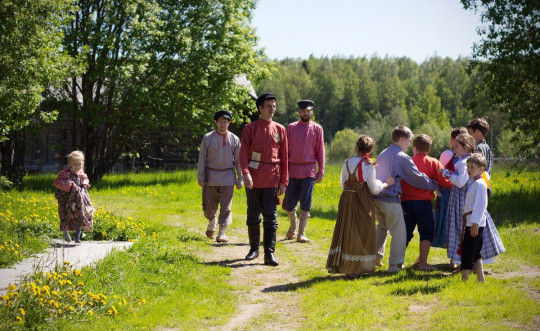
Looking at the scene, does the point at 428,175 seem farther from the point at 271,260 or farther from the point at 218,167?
the point at 218,167

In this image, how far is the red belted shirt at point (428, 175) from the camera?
24.0 ft

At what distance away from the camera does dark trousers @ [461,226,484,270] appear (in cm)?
643

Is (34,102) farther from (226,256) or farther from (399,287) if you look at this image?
(399,287)

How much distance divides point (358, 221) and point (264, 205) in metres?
1.54

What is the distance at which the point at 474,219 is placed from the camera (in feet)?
20.9

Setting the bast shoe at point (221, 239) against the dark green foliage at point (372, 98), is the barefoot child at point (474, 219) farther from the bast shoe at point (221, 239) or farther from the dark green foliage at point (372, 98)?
the dark green foliage at point (372, 98)

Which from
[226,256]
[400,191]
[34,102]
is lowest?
[226,256]

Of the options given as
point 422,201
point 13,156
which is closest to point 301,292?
point 422,201

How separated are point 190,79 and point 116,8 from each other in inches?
130

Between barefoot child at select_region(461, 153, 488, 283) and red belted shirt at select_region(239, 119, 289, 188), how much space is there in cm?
261

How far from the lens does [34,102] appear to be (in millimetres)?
14016

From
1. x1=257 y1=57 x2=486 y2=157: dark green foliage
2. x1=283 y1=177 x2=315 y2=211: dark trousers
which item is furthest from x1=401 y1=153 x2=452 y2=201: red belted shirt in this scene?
x1=257 y1=57 x2=486 y2=157: dark green foliage

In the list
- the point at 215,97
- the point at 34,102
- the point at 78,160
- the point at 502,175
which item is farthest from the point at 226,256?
the point at 502,175

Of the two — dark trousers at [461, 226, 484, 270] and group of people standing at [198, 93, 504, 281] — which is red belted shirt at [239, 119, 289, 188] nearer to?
group of people standing at [198, 93, 504, 281]
